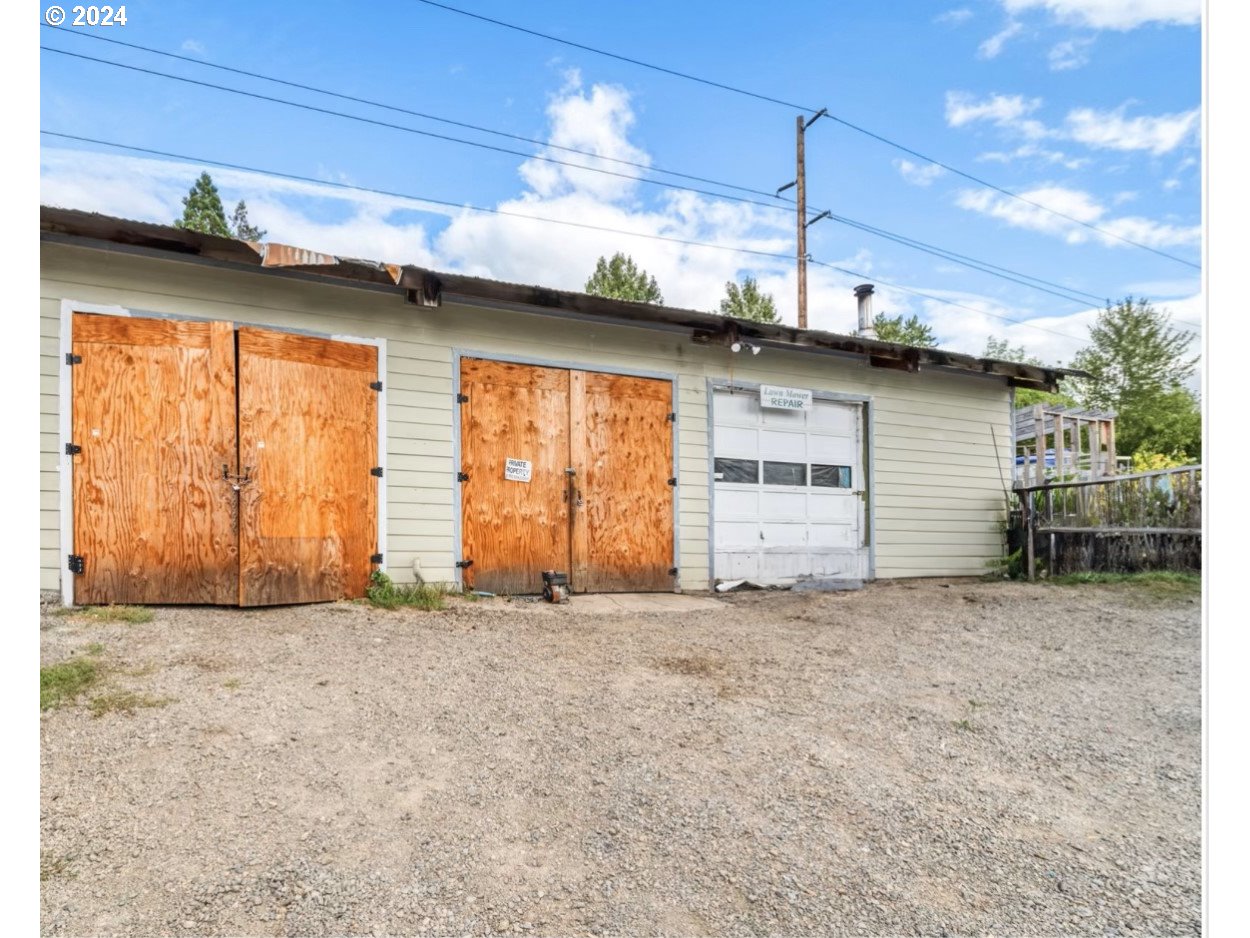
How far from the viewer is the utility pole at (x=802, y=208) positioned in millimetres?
11828

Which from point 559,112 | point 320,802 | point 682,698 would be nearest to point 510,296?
point 559,112

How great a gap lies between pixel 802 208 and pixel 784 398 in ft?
22.3

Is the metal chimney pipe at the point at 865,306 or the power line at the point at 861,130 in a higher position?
the metal chimney pipe at the point at 865,306

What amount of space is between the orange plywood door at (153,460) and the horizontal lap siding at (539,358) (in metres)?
0.17

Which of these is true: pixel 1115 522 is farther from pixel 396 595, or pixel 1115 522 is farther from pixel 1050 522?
pixel 396 595

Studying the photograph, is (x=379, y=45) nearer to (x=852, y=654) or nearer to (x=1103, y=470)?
(x=852, y=654)

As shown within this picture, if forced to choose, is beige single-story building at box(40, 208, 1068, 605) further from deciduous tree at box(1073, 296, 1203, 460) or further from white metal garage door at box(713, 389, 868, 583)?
deciduous tree at box(1073, 296, 1203, 460)

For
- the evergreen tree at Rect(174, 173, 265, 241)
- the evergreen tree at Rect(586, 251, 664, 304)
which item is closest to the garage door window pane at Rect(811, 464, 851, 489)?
the evergreen tree at Rect(586, 251, 664, 304)

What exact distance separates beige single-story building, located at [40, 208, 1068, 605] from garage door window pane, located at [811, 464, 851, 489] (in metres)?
0.02

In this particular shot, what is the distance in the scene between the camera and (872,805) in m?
2.28

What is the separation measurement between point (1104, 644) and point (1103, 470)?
6.04 metres

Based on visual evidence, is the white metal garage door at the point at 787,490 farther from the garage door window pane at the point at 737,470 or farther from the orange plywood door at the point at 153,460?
the orange plywood door at the point at 153,460

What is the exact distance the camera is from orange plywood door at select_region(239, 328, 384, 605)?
15.5 feet

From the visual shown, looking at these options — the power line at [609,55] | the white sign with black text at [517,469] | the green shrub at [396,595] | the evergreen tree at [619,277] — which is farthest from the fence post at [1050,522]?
the evergreen tree at [619,277]
